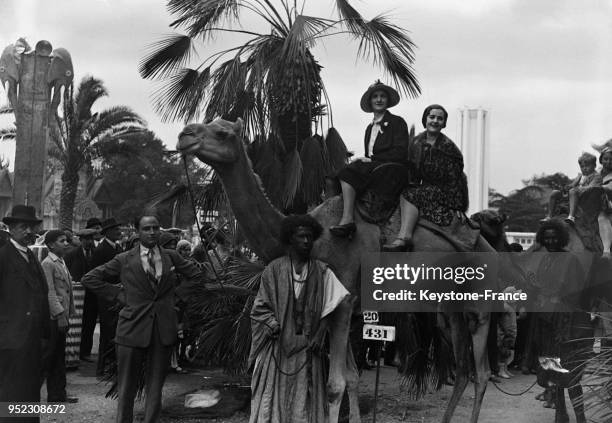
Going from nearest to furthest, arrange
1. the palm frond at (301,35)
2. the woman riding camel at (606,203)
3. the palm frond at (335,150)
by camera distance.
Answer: the woman riding camel at (606,203), the palm frond at (301,35), the palm frond at (335,150)

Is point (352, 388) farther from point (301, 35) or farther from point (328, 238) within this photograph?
point (301, 35)

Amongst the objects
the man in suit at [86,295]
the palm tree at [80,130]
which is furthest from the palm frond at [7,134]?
the man in suit at [86,295]

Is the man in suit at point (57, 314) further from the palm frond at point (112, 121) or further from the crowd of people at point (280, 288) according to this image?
the palm frond at point (112, 121)

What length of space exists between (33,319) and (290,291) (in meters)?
2.36

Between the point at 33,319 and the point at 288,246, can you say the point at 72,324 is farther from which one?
the point at 288,246

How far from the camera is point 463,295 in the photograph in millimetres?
8023

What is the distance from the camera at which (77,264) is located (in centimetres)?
1237

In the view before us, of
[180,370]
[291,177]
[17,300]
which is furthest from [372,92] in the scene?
[180,370]

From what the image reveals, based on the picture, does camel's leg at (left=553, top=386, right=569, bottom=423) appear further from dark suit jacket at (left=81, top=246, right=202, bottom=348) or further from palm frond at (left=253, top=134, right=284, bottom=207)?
palm frond at (left=253, top=134, right=284, bottom=207)

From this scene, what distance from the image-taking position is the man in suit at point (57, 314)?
817cm

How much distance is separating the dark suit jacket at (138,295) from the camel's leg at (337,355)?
55.9 inches

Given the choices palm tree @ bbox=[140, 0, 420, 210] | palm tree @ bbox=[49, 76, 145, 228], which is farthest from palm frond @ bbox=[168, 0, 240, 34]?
palm tree @ bbox=[49, 76, 145, 228]

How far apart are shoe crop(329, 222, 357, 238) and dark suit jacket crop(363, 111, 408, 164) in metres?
0.72

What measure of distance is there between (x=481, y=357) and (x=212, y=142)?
343 cm
